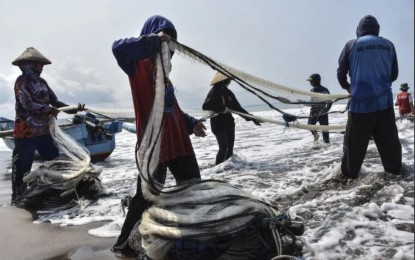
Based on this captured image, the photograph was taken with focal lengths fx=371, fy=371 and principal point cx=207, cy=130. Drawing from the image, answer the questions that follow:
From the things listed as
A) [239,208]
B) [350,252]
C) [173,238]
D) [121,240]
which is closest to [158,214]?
[173,238]

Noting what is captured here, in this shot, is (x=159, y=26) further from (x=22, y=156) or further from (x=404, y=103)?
(x=404, y=103)

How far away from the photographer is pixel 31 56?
5.35m

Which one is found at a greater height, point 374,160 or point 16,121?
point 16,121

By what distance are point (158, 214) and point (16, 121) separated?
3813 mm

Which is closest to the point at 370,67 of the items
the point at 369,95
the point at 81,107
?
the point at 369,95

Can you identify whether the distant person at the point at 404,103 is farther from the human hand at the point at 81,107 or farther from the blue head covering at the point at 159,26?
the blue head covering at the point at 159,26

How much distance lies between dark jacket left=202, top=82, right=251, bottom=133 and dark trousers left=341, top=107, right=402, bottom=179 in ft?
8.83

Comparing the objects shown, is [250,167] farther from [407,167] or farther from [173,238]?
[173,238]

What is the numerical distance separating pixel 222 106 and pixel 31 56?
3266mm

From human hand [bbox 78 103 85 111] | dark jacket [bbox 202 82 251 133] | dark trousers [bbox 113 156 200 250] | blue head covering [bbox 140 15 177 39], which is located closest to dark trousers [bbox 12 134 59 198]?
human hand [bbox 78 103 85 111]

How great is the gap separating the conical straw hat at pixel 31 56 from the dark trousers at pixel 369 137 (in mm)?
4343

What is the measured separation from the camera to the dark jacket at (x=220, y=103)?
22.6 ft

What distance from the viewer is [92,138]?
10141 millimetres

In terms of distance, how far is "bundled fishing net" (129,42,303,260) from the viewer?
2.31m
